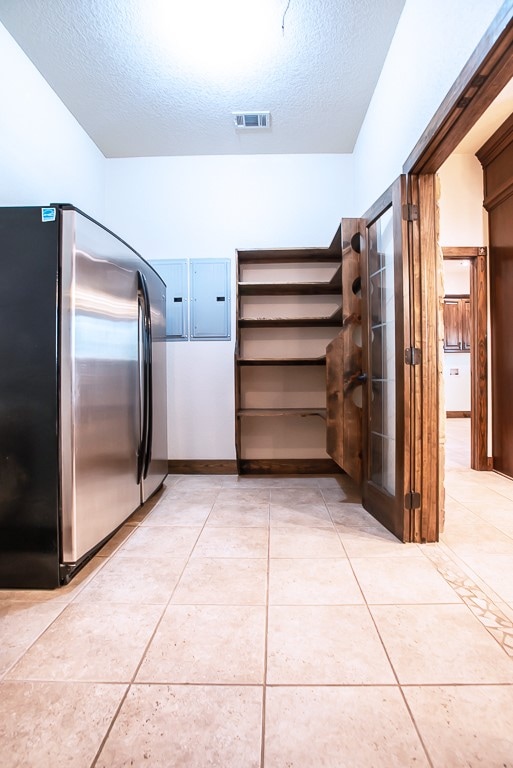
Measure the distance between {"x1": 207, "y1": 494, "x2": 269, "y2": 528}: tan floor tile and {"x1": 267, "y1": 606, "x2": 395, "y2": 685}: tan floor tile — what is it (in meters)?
0.82

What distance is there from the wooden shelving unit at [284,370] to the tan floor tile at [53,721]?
226 centimetres

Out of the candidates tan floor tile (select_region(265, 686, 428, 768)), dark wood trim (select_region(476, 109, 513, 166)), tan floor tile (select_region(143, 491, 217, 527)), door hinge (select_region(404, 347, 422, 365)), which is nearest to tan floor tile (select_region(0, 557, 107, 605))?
tan floor tile (select_region(143, 491, 217, 527))

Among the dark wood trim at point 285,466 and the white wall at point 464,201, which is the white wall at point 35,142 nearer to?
the dark wood trim at point 285,466

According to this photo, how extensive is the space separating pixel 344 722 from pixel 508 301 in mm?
3317

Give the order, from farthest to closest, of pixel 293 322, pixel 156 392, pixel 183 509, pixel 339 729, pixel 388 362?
pixel 293 322 < pixel 156 392 < pixel 183 509 < pixel 388 362 < pixel 339 729

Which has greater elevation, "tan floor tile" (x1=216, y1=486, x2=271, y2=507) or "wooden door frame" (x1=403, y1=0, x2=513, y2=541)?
"wooden door frame" (x1=403, y1=0, x2=513, y2=541)

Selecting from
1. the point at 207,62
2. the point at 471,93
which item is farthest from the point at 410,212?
the point at 207,62

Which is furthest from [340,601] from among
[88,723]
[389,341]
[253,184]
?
[253,184]

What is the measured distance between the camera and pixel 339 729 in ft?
2.86

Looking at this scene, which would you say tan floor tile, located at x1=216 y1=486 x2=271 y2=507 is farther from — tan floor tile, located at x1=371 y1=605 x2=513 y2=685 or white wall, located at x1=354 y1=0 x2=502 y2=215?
white wall, located at x1=354 y1=0 x2=502 y2=215

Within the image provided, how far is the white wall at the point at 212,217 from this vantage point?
3.19 metres

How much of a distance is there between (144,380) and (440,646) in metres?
1.90

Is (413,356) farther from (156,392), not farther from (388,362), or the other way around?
(156,392)

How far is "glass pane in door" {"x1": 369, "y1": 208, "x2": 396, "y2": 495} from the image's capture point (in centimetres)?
207
